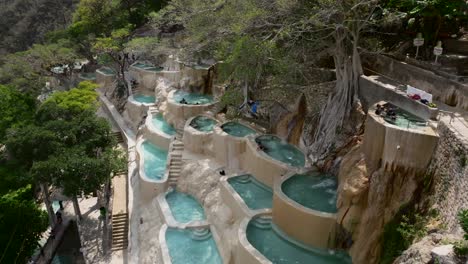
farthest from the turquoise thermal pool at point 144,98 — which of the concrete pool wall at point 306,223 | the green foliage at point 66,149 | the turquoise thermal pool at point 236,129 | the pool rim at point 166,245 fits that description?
the concrete pool wall at point 306,223

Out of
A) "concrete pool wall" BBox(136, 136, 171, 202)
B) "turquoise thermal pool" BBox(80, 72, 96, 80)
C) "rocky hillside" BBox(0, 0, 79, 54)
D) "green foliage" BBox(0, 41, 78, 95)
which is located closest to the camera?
"concrete pool wall" BBox(136, 136, 171, 202)

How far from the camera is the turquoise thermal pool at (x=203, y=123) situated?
82.4ft

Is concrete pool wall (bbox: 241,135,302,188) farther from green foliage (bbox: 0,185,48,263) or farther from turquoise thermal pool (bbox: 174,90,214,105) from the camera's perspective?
green foliage (bbox: 0,185,48,263)

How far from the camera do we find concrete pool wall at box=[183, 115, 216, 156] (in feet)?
77.6

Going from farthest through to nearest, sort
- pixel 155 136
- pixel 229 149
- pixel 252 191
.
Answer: pixel 155 136, pixel 229 149, pixel 252 191

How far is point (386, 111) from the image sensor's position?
15.5m

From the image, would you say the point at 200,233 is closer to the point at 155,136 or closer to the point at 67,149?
the point at 67,149

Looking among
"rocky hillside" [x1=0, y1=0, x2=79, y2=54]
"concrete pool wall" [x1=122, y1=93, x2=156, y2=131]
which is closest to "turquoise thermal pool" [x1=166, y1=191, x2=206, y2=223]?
"concrete pool wall" [x1=122, y1=93, x2=156, y2=131]

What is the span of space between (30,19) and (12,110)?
41.8 metres

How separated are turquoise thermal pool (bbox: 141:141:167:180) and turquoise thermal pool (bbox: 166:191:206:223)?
→ 1832 mm

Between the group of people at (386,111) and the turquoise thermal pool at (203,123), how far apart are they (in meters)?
11.7

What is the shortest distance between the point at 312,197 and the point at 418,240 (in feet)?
19.8

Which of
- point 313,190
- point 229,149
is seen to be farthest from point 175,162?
point 313,190

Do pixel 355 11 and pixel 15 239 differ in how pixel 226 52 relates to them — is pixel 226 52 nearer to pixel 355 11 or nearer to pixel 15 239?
pixel 355 11
